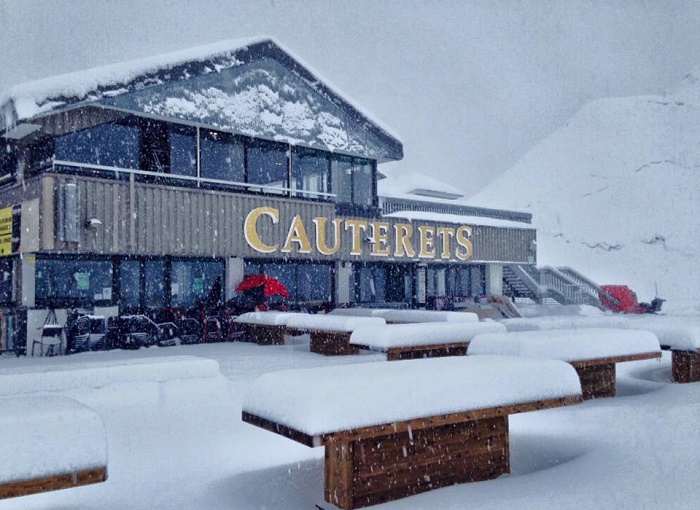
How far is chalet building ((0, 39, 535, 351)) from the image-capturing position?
1392 cm

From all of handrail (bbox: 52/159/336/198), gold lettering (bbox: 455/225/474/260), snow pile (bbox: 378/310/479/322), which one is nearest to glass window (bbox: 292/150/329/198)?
handrail (bbox: 52/159/336/198)

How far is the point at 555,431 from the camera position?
20.7ft

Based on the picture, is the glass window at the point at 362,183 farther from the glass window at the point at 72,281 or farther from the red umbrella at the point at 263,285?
the glass window at the point at 72,281

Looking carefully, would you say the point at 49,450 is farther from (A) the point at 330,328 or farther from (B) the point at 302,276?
(B) the point at 302,276

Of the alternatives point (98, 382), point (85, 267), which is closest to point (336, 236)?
point (85, 267)

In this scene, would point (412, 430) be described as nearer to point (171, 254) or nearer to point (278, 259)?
point (171, 254)

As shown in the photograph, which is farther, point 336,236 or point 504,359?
point 336,236

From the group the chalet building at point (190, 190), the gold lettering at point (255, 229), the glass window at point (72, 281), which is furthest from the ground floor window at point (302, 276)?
the glass window at point (72, 281)

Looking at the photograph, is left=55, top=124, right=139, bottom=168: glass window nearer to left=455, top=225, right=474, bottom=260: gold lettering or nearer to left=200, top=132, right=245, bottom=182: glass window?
left=200, top=132, right=245, bottom=182: glass window

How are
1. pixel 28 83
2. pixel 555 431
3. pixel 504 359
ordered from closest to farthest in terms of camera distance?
pixel 504 359 → pixel 555 431 → pixel 28 83

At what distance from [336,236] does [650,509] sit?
14.9 m

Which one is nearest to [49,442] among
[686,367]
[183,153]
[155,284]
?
[686,367]

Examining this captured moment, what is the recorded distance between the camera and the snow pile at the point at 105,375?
682 centimetres

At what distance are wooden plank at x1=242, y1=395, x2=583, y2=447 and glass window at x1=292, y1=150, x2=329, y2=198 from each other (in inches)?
573
